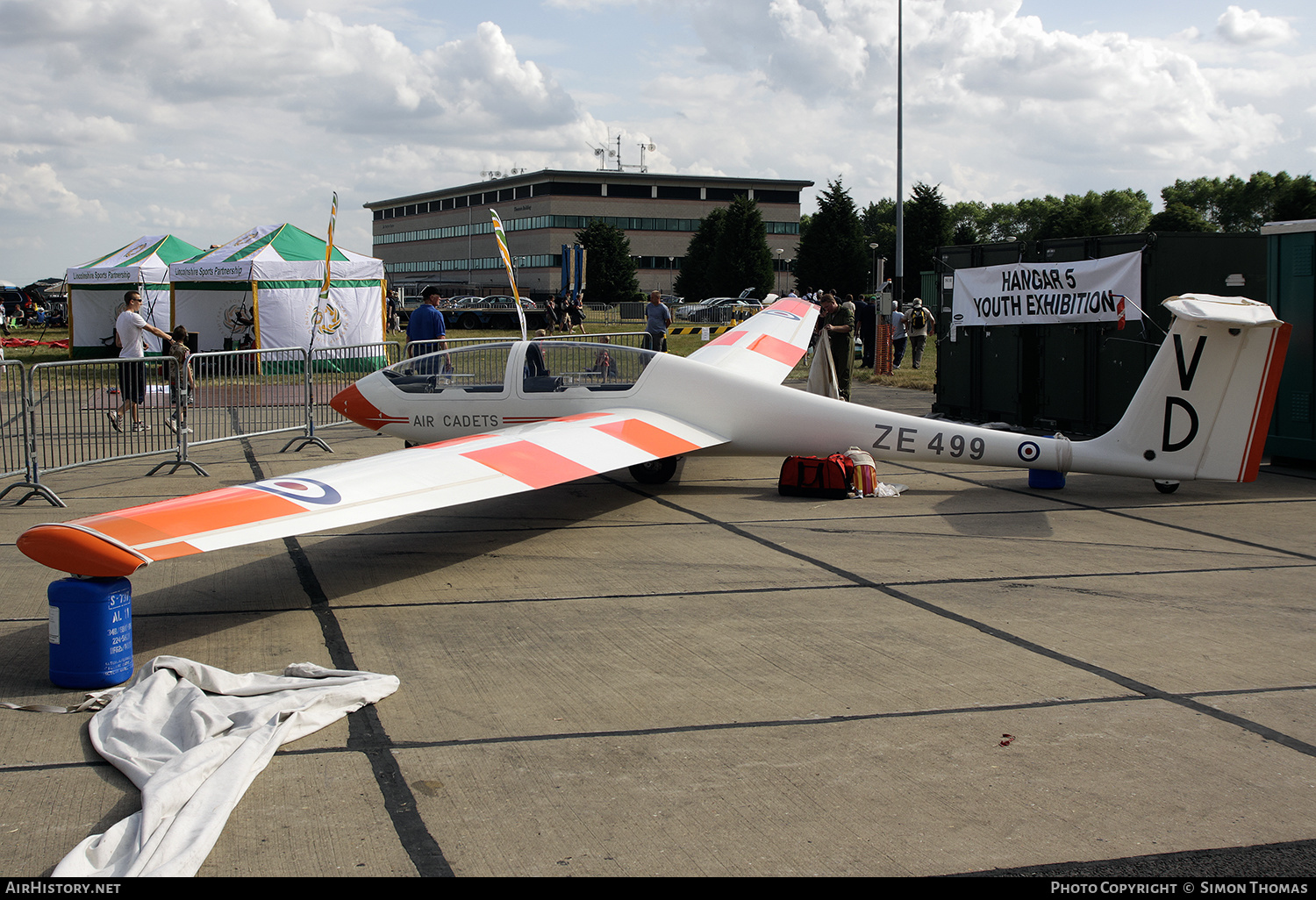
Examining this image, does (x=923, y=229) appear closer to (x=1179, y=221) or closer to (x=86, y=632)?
(x=1179, y=221)

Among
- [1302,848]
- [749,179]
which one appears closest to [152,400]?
[1302,848]

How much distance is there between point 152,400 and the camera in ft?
39.8

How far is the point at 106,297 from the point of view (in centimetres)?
2917

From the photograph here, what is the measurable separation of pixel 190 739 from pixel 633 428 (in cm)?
575

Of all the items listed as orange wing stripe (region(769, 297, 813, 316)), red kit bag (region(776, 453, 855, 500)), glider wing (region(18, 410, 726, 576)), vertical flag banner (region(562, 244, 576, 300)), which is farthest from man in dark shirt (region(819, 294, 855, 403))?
vertical flag banner (region(562, 244, 576, 300))

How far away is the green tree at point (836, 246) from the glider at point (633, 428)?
6212 cm

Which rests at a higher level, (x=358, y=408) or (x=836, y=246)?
(x=836, y=246)

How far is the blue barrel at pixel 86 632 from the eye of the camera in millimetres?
4828

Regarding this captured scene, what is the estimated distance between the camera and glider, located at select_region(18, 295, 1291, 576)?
6.03 metres

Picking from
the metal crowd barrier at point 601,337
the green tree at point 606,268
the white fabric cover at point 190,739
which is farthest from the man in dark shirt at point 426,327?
the green tree at point 606,268

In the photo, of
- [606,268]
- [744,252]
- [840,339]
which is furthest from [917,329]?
[606,268]

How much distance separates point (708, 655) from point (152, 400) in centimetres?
950

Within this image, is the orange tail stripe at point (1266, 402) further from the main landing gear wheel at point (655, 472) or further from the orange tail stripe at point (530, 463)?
the orange tail stripe at point (530, 463)

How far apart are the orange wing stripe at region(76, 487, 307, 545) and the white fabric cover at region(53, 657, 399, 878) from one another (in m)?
0.66
